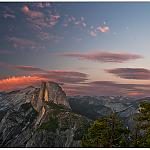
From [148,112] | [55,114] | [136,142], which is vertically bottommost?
[55,114]

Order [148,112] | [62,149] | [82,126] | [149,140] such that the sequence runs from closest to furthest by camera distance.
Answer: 1. [62,149]
2. [149,140]
3. [148,112]
4. [82,126]

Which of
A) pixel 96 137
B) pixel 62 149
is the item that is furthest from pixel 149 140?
pixel 62 149

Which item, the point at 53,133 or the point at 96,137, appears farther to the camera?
the point at 53,133

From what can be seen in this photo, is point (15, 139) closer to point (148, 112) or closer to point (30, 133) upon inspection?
point (30, 133)

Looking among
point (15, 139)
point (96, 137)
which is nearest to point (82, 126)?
point (15, 139)

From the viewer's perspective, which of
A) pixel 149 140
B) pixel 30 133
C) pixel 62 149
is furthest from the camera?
pixel 30 133

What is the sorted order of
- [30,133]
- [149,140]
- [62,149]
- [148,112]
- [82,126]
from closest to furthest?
[62,149]
[149,140]
[148,112]
[82,126]
[30,133]

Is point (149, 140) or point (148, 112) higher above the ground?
point (148, 112)

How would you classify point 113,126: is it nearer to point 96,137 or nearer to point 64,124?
point 96,137

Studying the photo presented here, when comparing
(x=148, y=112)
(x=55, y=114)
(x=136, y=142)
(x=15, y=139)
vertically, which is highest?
(x=148, y=112)
